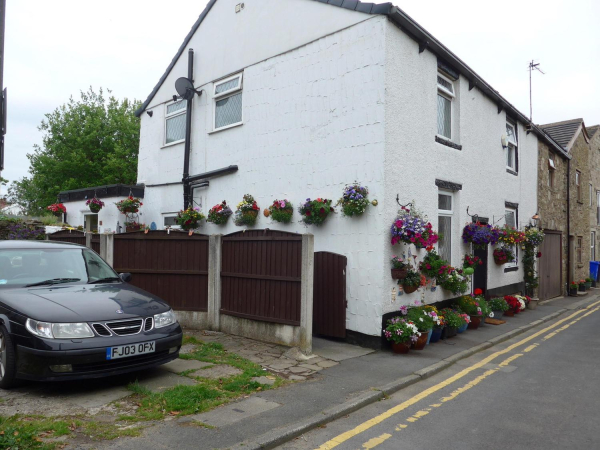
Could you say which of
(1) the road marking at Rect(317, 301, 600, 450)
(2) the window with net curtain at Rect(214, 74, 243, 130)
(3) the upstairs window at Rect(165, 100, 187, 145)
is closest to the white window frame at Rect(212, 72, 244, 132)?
(2) the window with net curtain at Rect(214, 74, 243, 130)

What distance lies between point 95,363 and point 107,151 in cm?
2805

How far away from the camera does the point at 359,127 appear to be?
28.4 feet

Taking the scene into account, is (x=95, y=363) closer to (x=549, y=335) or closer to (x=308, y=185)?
(x=308, y=185)

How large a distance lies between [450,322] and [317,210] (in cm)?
346

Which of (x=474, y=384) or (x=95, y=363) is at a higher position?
(x=95, y=363)

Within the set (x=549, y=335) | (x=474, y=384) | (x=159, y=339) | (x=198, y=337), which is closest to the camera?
(x=159, y=339)

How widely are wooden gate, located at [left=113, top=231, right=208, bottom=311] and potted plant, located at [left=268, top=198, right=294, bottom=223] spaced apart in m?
1.51

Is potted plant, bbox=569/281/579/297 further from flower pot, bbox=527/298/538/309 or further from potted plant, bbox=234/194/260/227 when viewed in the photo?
potted plant, bbox=234/194/260/227

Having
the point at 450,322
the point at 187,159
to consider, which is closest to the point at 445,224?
the point at 450,322

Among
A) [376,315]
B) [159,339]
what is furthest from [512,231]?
[159,339]

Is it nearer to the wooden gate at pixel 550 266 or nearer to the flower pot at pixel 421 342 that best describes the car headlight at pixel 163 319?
the flower pot at pixel 421 342

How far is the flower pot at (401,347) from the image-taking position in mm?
7869

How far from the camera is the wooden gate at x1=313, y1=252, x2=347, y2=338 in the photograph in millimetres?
8594

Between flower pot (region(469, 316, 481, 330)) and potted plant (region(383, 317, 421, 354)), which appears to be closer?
potted plant (region(383, 317, 421, 354))
